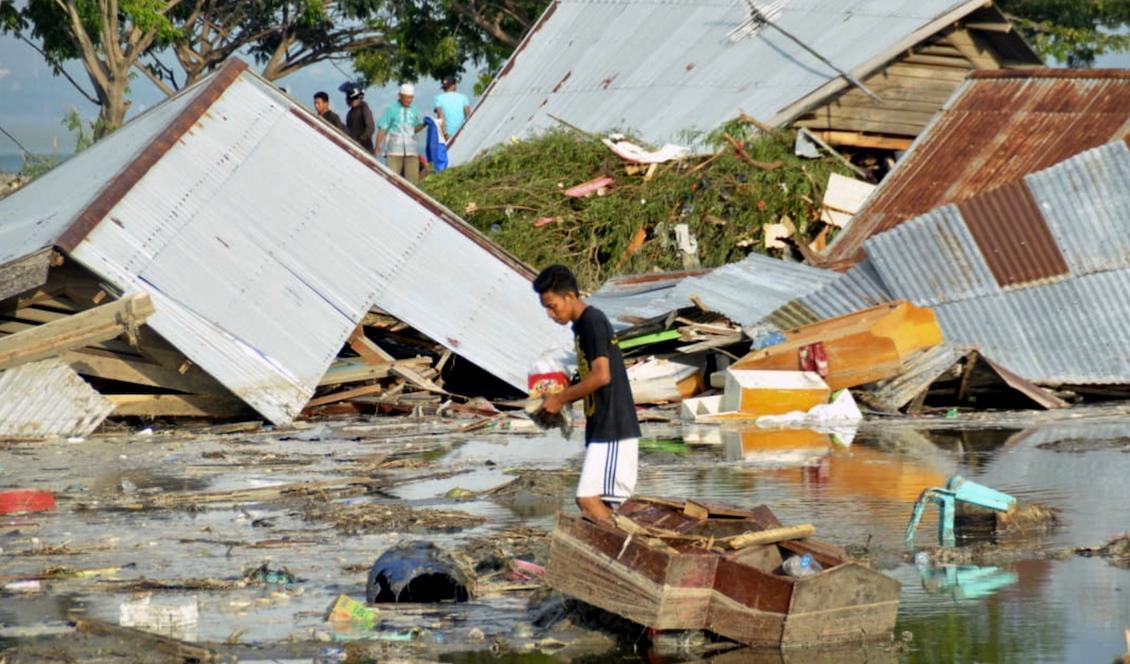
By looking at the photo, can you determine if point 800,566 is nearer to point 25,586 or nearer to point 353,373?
point 25,586

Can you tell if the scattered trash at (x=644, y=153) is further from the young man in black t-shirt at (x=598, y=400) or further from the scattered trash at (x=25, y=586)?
the young man in black t-shirt at (x=598, y=400)

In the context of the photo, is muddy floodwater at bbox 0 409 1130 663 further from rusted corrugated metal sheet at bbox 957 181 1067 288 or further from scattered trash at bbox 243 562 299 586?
rusted corrugated metal sheet at bbox 957 181 1067 288

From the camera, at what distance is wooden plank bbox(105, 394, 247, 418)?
15445mm

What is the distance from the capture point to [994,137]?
1948 cm

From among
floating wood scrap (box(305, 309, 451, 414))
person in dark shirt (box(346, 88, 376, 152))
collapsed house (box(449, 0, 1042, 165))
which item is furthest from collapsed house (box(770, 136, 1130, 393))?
person in dark shirt (box(346, 88, 376, 152))

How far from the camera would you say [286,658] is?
7.01 metres

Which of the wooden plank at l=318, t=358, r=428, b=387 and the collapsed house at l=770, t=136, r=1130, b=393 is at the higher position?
the collapsed house at l=770, t=136, r=1130, b=393

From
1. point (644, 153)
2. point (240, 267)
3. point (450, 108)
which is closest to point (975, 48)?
point (644, 153)

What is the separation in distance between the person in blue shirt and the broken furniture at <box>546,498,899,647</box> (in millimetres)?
19913

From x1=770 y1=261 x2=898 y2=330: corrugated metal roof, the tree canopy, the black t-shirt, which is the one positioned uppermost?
the tree canopy

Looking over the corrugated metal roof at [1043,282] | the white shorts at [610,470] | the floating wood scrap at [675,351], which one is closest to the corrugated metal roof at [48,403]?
the floating wood scrap at [675,351]

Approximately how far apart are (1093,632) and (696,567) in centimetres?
163

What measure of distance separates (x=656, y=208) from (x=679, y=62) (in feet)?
15.0

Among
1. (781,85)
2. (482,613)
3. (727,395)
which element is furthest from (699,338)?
(482,613)
